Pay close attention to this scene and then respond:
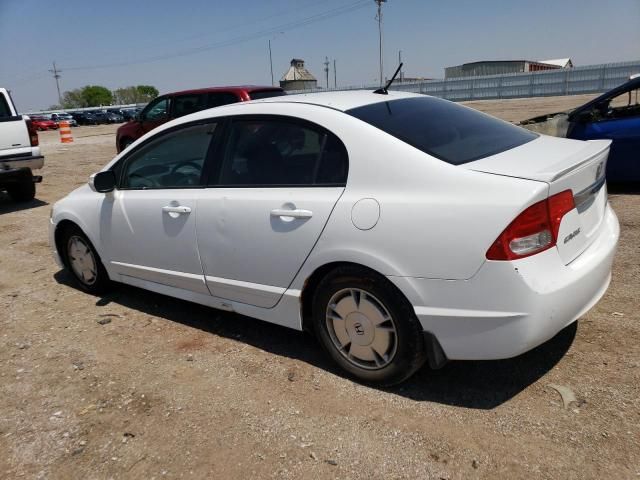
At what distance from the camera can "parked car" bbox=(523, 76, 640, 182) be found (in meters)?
6.60

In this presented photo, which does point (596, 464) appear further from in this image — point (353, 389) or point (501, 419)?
point (353, 389)

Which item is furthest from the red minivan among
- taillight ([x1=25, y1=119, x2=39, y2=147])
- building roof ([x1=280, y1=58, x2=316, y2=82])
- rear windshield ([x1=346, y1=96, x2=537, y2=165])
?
building roof ([x1=280, y1=58, x2=316, y2=82])

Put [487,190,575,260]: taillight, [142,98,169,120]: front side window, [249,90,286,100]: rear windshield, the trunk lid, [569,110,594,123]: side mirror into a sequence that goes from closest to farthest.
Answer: [487,190,575,260]: taillight
the trunk lid
[569,110,594,123]: side mirror
[249,90,286,100]: rear windshield
[142,98,169,120]: front side window

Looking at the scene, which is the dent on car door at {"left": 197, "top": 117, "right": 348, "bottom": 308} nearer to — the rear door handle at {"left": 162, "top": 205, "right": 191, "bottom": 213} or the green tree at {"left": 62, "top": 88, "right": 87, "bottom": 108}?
the rear door handle at {"left": 162, "top": 205, "right": 191, "bottom": 213}

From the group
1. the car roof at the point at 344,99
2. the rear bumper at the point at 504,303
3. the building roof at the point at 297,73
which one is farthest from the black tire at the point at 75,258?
the building roof at the point at 297,73

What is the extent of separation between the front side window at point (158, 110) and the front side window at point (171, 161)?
26.4ft

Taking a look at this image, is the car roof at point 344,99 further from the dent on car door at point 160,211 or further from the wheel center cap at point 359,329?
the wheel center cap at point 359,329

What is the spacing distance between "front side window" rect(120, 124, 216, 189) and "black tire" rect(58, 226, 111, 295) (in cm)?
78

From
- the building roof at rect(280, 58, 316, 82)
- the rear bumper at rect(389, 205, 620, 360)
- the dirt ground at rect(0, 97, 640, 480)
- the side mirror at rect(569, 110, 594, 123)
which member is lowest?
the dirt ground at rect(0, 97, 640, 480)

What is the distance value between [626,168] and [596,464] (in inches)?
216

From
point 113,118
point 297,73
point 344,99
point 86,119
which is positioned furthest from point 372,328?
point 297,73

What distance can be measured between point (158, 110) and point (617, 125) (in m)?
9.20

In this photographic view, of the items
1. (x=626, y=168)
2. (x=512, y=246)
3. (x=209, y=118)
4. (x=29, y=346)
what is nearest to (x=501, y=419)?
(x=512, y=246)

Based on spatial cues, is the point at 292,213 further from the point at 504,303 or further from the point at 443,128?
the point at 504,303
